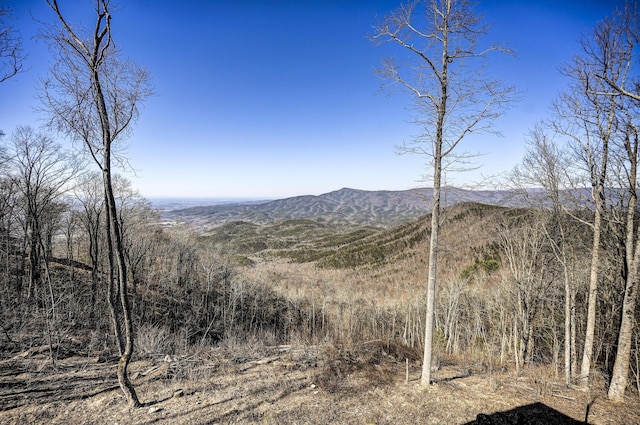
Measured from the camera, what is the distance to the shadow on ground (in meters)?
5.85

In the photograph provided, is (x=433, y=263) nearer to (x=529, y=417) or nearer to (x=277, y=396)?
(x=529, y=417)

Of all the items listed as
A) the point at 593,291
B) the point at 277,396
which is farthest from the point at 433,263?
the point at 593,291

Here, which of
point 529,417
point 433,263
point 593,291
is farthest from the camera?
point 593,291

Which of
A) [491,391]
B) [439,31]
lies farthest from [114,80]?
[491,391]

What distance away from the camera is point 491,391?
7.57 m

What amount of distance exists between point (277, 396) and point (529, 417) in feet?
19.1

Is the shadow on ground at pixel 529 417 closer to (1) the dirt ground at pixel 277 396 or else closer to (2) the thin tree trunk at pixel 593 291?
(1) the dirt ground at pixel 277 396

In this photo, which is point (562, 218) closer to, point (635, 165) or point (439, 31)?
point (635, 165)

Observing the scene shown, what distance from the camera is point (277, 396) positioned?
23.7 feet

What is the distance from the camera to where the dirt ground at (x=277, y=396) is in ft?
20.4

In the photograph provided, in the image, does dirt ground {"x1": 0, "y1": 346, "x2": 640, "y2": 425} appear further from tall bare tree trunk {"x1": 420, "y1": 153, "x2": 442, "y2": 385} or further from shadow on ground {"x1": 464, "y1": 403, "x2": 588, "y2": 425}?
tall bare tree trunk {"x1": 420, "y1": 153, "x2": 442, "y2": 385}

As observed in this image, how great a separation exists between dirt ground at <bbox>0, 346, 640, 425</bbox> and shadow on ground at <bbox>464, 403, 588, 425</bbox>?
2cm

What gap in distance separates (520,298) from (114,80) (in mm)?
19228

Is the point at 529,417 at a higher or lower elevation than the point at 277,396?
higher
